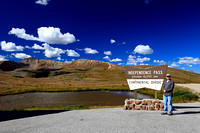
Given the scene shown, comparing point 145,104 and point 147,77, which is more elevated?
point 147,77

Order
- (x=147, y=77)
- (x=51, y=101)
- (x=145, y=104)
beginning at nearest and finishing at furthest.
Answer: (x=145, y=104), (x=147, y=77), (x=51, y=101)

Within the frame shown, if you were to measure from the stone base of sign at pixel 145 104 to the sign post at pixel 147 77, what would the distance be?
1225 millimetres

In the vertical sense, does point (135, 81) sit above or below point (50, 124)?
above

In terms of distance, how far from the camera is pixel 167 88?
27.1ft

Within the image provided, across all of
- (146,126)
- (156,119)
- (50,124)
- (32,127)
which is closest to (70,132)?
(50,124)

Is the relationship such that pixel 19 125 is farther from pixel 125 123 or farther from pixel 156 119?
pixel 156 119

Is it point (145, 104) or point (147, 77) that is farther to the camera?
point (147, 77)

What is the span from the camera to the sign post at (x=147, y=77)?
418 inches

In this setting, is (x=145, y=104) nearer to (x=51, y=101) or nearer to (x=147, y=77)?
(x=147, y=77)

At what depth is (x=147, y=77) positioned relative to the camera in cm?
1099

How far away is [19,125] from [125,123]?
18.3 feet

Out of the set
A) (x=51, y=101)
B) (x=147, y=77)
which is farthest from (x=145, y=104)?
(x=51, y=101)

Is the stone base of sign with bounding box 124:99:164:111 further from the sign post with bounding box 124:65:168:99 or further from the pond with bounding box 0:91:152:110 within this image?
the pond with bounding box 0:91:152:110

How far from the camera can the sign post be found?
34.8 feet
